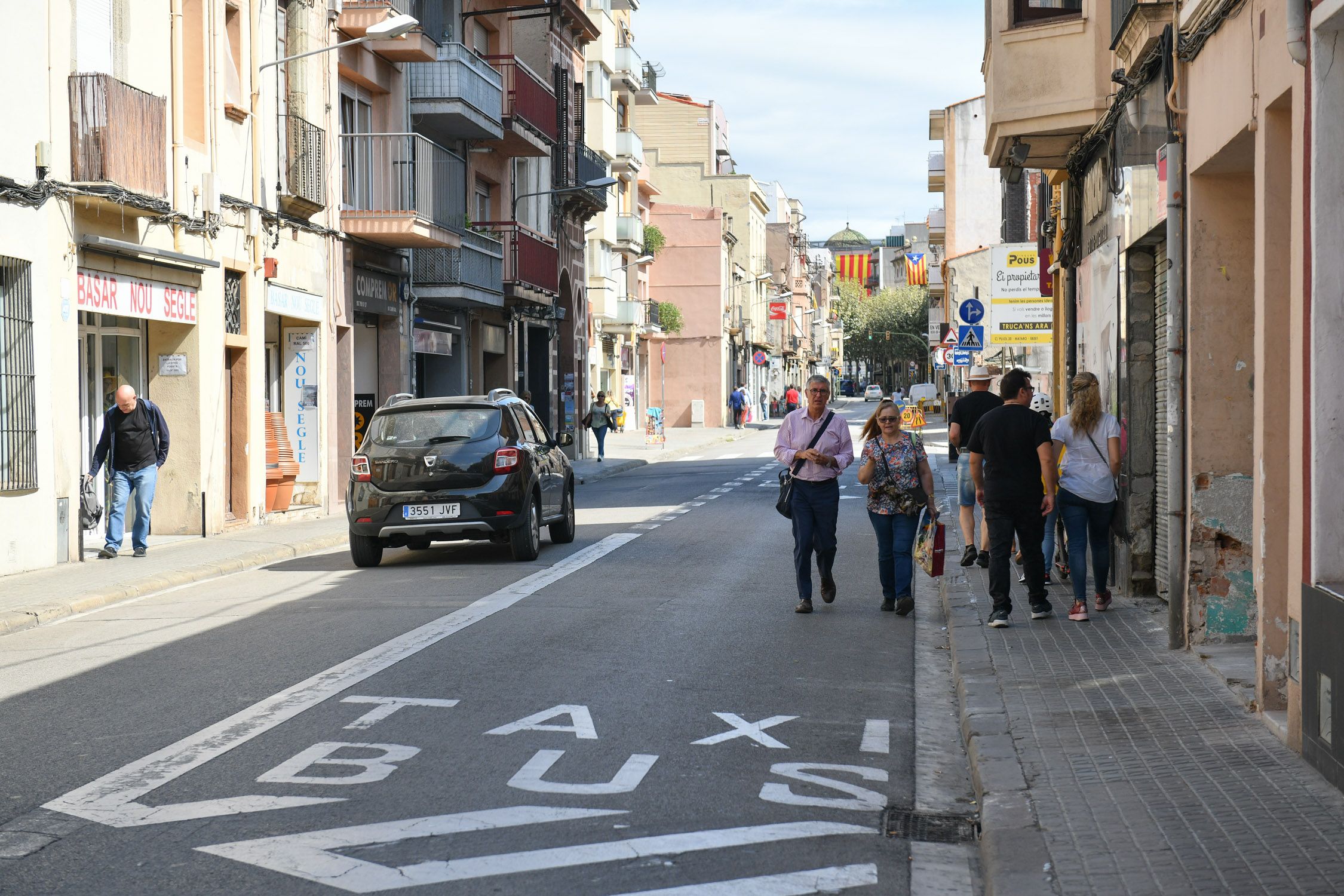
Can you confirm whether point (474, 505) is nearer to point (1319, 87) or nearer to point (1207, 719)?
point (1207, 719)

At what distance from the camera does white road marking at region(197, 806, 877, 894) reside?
5000mm

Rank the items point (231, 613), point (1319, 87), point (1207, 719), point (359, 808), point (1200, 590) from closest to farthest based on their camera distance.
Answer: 1. point (359, 808)
2. point (1319, 87)
3. point (1207, 719)
4. point (1200, 590)
5. point (231, 613)

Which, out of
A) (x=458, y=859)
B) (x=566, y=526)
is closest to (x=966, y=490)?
(x=566, y=526)

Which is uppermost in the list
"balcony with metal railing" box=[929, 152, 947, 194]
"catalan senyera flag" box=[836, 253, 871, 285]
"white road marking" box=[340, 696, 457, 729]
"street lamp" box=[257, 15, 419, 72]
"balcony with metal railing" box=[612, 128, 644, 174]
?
"catalan senyera flag" box=[836, 253, 871, 285]

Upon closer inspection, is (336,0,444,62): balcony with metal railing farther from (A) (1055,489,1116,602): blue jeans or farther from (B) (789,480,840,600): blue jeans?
(A) (1055,489,1116,602): blue jeans

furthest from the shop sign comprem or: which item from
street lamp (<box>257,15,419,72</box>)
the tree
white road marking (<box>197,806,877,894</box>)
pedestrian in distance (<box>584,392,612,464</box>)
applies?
the tree

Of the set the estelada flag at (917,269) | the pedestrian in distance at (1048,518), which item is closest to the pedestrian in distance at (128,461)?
the pedestrian in distance at (1048,518)

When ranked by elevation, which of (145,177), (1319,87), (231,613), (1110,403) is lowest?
(231,613)

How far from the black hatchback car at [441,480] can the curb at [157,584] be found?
1327 millimetres

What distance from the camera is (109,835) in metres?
5.46

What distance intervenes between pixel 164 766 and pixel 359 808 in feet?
3.96

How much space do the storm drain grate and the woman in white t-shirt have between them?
17.0 feet

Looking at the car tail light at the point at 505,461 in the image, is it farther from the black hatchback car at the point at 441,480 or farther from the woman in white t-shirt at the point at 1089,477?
the woman in white t-shirt at the point at 1089,477

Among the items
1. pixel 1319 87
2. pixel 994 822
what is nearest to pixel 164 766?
pixel 994 822
